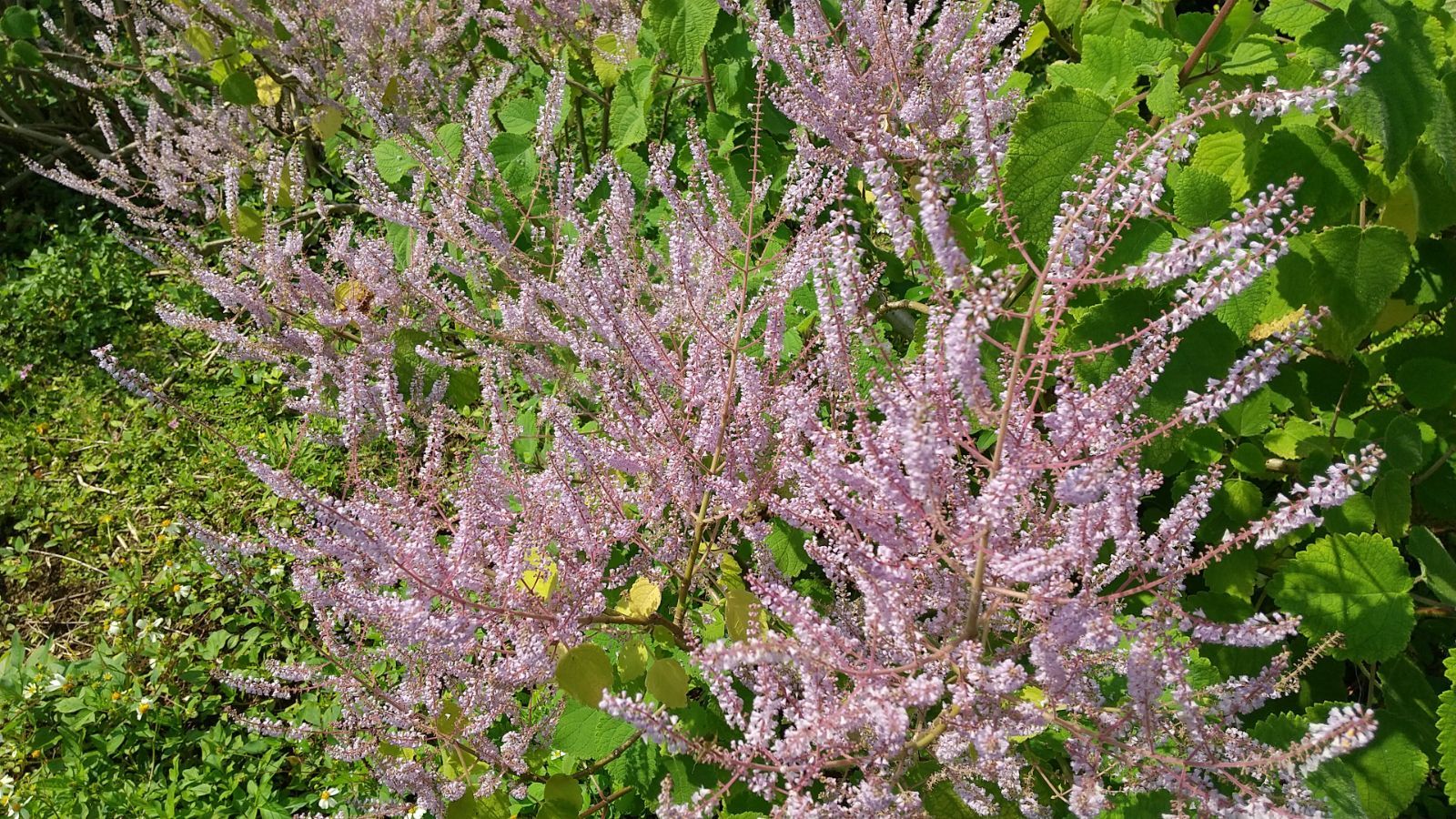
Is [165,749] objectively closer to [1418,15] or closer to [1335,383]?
[1335,383]

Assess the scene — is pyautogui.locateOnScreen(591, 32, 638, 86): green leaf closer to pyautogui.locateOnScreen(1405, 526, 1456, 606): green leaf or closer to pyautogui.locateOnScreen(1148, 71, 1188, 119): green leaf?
pyautogui.locateOnScreen(1148, 71, 1188, 119): green leaf

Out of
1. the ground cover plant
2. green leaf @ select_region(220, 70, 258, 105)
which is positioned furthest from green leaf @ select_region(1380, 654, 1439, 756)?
green leaf @ select_region(220, 70, 258, 105)

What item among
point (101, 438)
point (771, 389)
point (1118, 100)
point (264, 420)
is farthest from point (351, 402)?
point (101, 438)

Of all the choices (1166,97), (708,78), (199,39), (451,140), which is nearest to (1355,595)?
(1166,97)

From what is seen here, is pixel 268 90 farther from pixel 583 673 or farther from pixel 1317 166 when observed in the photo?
pixel 1317 166

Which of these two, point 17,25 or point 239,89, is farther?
point 17,25

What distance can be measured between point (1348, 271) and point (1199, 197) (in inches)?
11.8

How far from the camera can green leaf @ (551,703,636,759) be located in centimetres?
214

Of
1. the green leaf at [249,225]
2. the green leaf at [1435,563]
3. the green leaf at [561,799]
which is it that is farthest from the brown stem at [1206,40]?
the green leaf at [249,225]

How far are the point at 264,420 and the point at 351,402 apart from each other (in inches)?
118

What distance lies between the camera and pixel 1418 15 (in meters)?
1.64

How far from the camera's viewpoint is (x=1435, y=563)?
196 cm

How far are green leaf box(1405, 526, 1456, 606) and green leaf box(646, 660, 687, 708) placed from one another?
1589 mm

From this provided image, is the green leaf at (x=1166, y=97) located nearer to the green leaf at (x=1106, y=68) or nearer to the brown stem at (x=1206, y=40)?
the brown stem at (x=1206, y=40)
